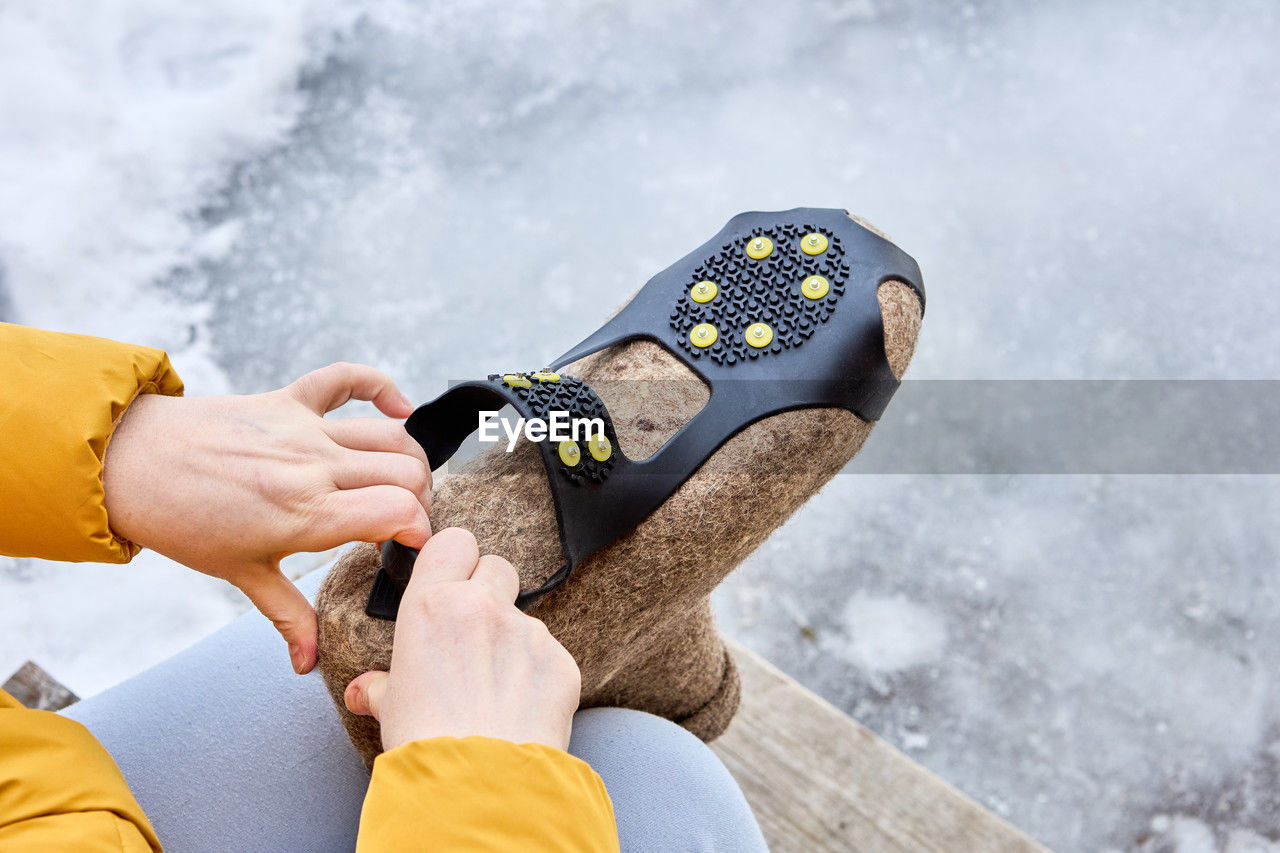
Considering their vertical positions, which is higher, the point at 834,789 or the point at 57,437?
the point at 57,437

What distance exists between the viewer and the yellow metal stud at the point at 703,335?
2.01 feet

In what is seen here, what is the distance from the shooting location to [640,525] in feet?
1.85

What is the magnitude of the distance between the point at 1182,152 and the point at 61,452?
1.64 meters

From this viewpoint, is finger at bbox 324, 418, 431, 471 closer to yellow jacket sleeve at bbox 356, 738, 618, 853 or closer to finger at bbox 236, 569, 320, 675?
finger at bbox 236, 569, 320, 675

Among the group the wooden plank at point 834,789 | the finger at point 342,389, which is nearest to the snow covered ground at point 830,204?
the wooden plank at point 834,789

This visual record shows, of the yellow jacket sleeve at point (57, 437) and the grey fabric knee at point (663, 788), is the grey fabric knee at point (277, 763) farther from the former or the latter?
the yellow jacket sleeve at point (57, 437)

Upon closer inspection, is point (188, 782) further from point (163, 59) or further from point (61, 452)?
point (163, 59)

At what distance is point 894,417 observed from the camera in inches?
50.8

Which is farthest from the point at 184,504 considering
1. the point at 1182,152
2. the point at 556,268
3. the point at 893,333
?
the point at 1182,152

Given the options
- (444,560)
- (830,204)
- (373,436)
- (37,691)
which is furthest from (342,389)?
(830,204)

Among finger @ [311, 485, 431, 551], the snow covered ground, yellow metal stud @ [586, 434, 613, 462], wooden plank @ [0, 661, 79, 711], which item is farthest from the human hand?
the snow covered ground

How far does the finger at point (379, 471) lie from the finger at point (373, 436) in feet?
0.05

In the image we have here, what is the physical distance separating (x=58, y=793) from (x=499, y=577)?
247 millimetres

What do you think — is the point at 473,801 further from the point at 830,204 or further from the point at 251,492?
the point at 830,204
